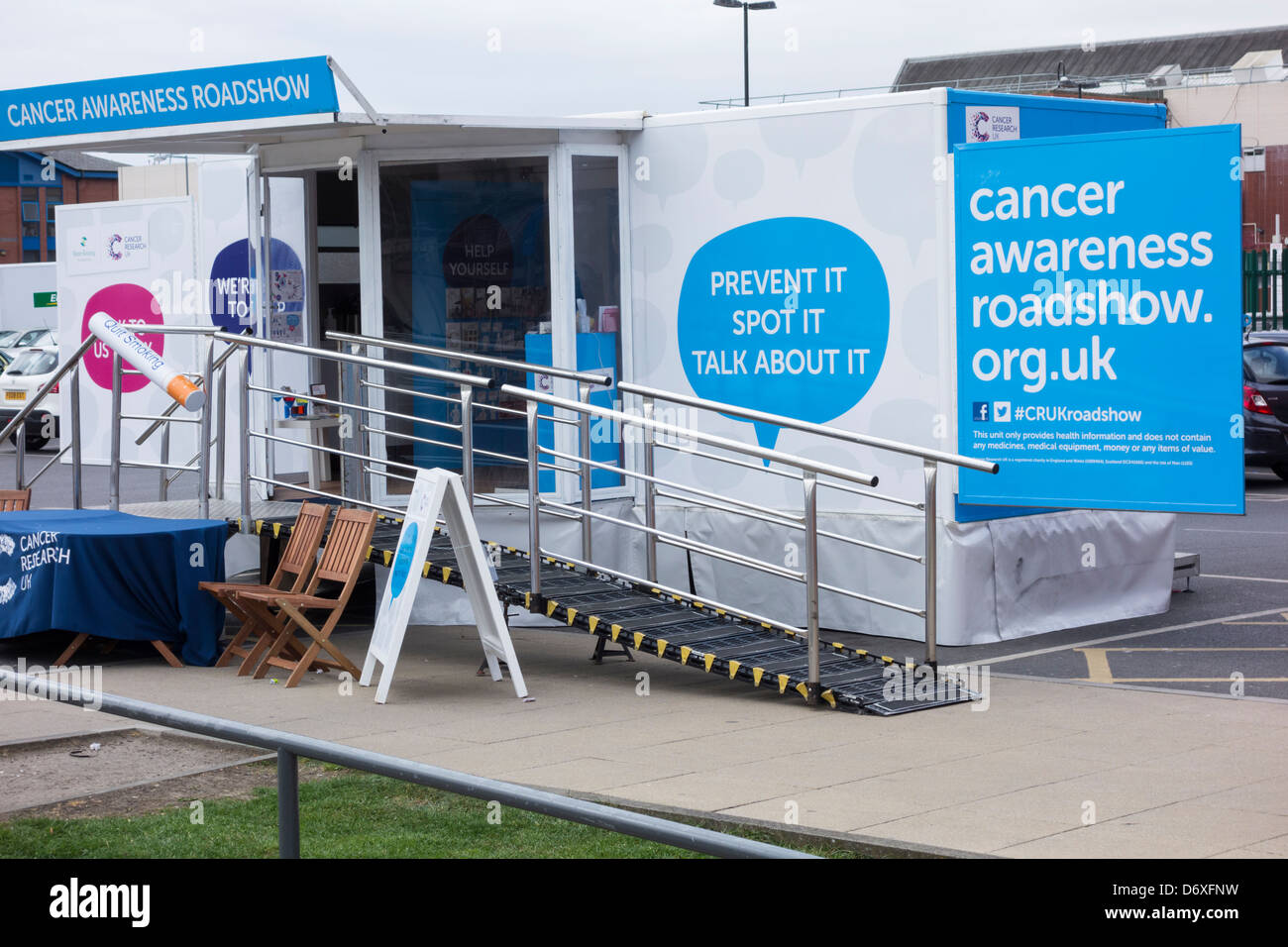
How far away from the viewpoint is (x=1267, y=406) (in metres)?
18.0

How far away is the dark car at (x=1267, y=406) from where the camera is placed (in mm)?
17969

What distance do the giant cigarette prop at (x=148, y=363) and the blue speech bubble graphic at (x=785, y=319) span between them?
11.2 feet

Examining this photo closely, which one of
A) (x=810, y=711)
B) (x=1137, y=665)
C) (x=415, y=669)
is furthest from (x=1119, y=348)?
(x=415, y=669)

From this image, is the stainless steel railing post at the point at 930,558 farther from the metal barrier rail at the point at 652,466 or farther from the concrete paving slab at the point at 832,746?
the concrete paving slab at the point at 832,746

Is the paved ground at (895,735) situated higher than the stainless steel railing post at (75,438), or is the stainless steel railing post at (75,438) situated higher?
the stainless steel railing post at (75,438)

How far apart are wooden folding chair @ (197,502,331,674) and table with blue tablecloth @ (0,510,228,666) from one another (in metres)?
0.16

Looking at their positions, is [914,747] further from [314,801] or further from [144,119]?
[144,119]

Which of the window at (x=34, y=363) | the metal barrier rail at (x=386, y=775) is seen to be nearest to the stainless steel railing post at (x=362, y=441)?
the metal barrier rail at (x=386, y=775)

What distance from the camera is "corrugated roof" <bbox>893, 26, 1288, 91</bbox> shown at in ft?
246

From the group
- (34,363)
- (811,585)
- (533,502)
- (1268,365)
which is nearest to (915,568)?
(811,585)

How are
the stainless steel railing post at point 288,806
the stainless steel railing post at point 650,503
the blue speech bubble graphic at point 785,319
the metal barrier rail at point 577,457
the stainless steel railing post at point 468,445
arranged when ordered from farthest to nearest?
the blue speech bubble graphic at point 785,319 → the stainless steel railing post at point 650,503 → the stainless steel railing post at point 468,445 → the metal barrier rail at point 577,457 → the stainless steel railing post at point 288,806

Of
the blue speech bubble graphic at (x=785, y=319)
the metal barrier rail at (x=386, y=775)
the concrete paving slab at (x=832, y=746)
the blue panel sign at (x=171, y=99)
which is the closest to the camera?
the metal barrier rail at (x=386, y=775)

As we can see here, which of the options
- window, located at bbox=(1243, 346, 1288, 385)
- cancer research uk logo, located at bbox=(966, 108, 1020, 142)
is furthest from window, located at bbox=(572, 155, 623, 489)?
window, located at bbox=(1243, 346, 1288, 385)

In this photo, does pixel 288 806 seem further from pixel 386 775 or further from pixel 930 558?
pixel 930 558
